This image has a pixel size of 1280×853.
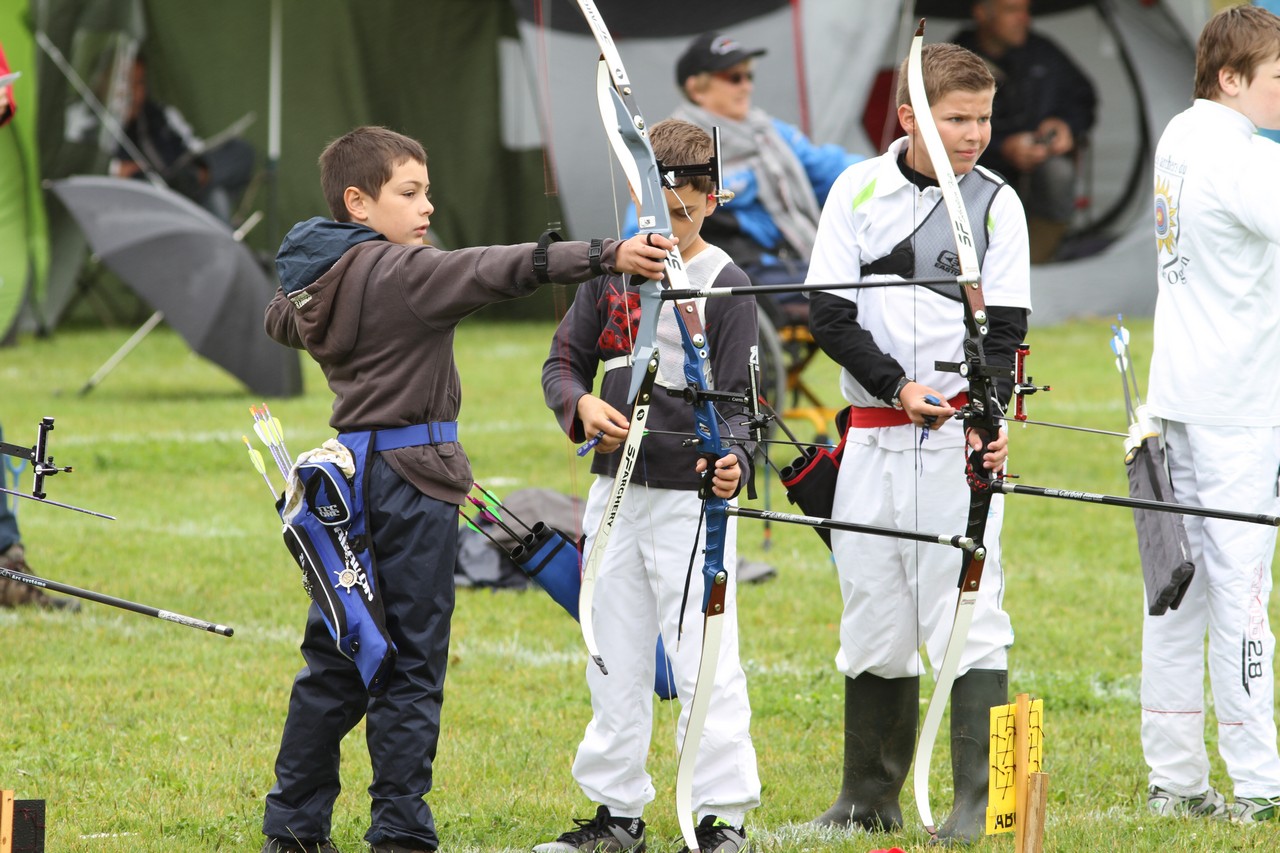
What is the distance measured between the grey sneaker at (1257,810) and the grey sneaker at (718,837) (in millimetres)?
1177

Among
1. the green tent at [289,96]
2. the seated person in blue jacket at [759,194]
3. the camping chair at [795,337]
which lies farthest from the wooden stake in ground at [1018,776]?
the green tent at [289,96]

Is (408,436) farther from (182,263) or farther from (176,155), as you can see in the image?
(176,155)

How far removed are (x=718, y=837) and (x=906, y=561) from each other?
73 centimetres

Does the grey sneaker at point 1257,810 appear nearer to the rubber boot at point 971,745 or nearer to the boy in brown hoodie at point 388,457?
the rubber boot at point 971,745

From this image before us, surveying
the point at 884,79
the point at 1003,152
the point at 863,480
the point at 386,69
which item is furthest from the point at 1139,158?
the point at 863,480

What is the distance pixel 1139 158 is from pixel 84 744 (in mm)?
13184

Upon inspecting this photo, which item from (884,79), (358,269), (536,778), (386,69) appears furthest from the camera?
(386,69)

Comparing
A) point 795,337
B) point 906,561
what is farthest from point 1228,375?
point 795,337

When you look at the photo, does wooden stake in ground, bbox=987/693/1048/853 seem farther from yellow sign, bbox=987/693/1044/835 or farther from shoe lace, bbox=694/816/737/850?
shoe lace, bbox=694/816/737/850

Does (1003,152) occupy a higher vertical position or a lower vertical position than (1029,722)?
higher

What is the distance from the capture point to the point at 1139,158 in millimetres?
15219

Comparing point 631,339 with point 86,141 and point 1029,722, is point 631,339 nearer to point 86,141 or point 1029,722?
point 1029,722

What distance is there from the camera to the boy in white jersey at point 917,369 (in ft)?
11.1

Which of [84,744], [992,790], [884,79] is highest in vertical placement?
[884,79]
